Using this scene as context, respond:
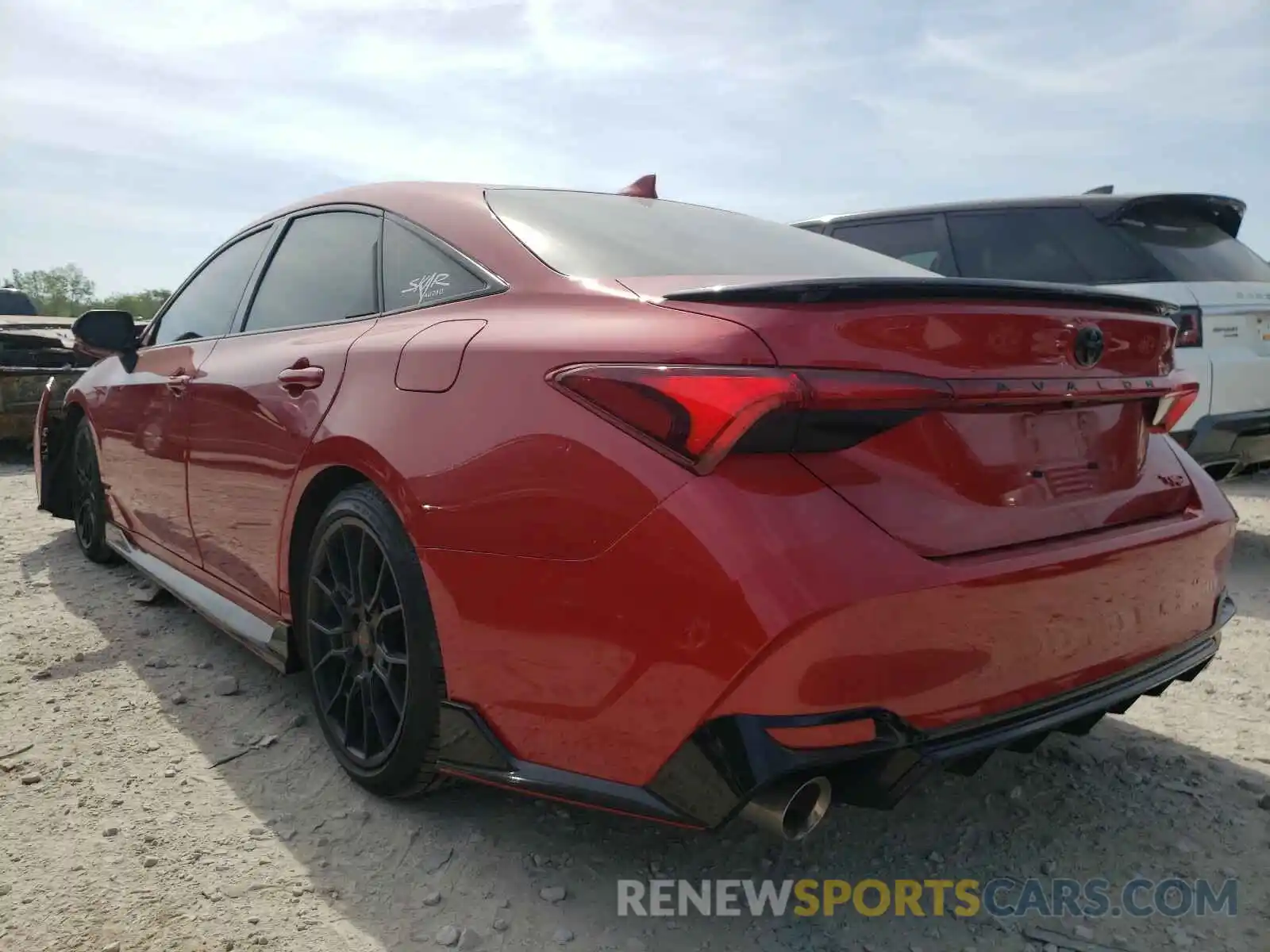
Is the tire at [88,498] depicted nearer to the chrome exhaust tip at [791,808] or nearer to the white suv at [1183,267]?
the chrome exhaust tip at [791,808]

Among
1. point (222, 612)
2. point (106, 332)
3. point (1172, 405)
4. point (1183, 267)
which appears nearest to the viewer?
point (1172, 405)

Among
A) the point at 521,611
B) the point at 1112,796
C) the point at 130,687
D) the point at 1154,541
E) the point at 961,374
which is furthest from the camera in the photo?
the point at 130,687

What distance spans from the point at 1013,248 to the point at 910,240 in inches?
27.1

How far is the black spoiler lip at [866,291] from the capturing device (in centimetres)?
157

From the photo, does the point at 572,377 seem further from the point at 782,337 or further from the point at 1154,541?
the point at 1154,541

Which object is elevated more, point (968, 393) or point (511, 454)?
point (968, 393)

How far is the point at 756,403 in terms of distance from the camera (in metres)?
1.46

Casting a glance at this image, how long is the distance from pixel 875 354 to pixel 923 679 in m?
0.53

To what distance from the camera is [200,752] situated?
2.58 m

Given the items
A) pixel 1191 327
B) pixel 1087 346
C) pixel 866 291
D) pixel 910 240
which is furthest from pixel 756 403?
pixel 910 240

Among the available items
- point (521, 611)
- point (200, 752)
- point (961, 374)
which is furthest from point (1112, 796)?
point (200, 752)

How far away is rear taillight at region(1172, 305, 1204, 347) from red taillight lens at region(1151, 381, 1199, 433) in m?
2.47

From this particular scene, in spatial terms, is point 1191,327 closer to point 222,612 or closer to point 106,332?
point 222,612

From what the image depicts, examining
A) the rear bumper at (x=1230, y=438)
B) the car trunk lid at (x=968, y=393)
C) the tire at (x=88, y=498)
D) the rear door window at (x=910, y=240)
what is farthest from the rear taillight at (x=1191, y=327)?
the tire at (x=88, y=498)
